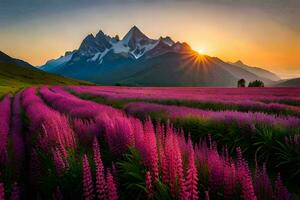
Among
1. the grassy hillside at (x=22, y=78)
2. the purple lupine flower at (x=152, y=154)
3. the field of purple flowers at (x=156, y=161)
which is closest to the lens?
the field of purple flowers at (x=156, y=161)

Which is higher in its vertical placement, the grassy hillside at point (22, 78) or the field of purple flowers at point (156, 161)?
the field of purple flowers at point (156, 161)

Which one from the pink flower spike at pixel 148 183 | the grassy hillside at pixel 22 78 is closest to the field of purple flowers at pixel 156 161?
the pink flower spike at pixel 148 183

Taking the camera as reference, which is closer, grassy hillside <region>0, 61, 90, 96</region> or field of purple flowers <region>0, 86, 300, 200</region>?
field of purple flowers <region>0, 86, 300, 200</region>

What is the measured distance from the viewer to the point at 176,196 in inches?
174

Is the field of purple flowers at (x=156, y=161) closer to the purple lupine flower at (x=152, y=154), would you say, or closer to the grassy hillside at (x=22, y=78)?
the purple lupine flower at (x=152, y=154)

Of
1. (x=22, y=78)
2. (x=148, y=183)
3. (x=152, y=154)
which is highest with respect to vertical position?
(x=152, y=154)

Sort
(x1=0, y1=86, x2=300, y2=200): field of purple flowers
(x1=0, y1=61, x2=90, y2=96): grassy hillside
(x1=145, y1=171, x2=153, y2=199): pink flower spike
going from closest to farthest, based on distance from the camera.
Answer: (x1=145, y1=171, x2=153, y2=199): pink flower spike → (x1=0, y1=86, x2=300, y2=200): field of purple flowers → (x1=0, y1=61, x2=90, y2=96): grassy hillside

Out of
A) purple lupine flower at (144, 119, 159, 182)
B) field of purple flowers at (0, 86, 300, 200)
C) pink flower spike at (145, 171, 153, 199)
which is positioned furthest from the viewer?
purple lupine flower at (144, 119, 159, 182)

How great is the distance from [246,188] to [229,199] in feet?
3.70

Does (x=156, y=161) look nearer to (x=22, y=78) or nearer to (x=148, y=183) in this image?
(x=148, y=183)

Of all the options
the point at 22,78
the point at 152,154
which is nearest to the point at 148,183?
the point at 152,154

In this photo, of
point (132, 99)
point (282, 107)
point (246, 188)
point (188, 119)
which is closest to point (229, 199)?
point (246, 188)

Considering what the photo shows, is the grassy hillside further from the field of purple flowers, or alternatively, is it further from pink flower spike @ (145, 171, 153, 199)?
pink flower spike @ (145, 171, 153, 199)

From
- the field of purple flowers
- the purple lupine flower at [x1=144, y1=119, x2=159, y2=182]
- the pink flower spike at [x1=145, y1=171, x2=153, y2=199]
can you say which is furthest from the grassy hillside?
the pink flower spike at [x1=145, y1=171, x2=153, y2=199]
